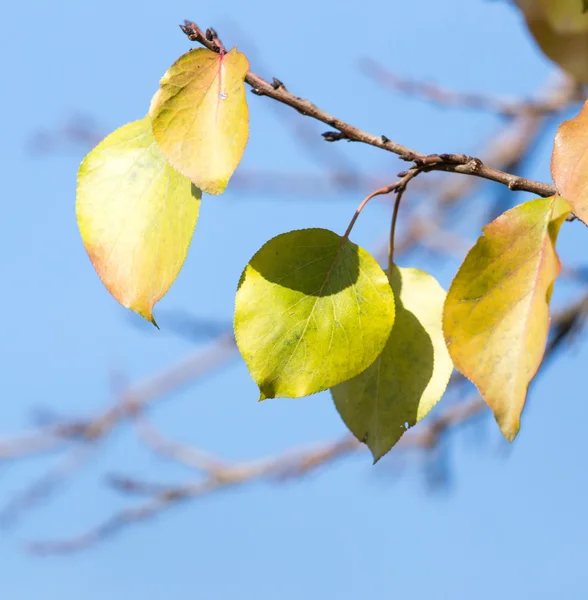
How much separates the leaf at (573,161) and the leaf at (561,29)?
15 cm

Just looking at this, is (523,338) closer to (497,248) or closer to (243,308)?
(497,248)

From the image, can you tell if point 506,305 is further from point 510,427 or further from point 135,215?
point 135,215

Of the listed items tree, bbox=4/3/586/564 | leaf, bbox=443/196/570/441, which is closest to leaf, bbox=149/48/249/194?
tree, bbox=4/3/586/564

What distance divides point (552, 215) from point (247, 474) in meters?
1.14

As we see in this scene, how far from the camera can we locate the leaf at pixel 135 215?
0.46 meters

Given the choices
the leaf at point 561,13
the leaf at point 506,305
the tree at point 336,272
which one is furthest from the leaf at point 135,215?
the leaf at point 561,13

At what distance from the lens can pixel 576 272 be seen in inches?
52.3

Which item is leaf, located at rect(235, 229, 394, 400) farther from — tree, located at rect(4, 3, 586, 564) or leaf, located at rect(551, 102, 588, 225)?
leaf, located at rect(551, 102, 588, 225)

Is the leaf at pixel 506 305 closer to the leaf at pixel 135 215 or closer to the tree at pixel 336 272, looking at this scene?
the tree at pixel 336 272

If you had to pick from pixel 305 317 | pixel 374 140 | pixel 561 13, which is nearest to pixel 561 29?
pixel 561 13

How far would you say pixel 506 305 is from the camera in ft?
1.40

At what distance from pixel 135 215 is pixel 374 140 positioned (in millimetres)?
155

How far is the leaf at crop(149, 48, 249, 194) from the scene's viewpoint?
0.43 metres

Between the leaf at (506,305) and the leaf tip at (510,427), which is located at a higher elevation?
the leaf at (506,305)
